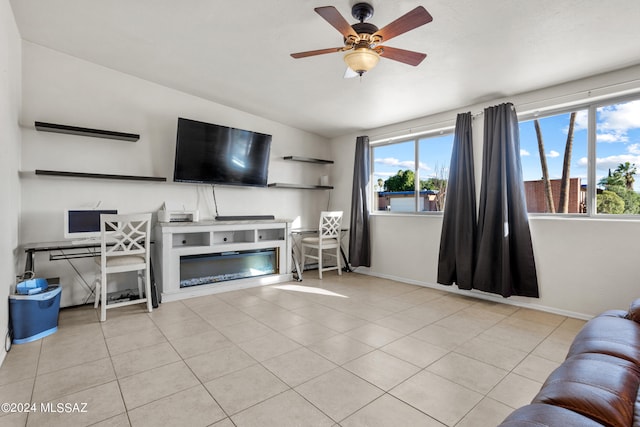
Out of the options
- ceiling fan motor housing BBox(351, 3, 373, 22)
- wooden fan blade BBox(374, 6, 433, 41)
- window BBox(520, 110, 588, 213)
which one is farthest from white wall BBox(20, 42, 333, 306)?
window BBox(520, 110, 588, 213)

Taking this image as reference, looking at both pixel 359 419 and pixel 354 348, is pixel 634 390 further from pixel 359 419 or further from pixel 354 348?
pixel 354 348

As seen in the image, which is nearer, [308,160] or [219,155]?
[219,155]

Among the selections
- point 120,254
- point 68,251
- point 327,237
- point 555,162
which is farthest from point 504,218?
point 68,251

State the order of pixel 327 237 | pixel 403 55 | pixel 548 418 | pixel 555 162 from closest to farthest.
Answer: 1. pixel 548 418
2. pixel 403 55
3. pixel 555 162
4. pixel 327 237

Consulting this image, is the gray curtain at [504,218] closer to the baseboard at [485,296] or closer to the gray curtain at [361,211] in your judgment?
the baseboard at [485,296]

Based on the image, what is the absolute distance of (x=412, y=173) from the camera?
465cm

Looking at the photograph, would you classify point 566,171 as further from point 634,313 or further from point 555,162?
point 634,313

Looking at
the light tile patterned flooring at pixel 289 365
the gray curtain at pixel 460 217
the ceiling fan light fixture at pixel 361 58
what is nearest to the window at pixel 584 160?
the gray curtain at pixel 460 217

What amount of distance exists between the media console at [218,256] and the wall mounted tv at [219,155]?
632 mm

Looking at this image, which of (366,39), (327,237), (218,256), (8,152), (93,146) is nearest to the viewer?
(366,39)

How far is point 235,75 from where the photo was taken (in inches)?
139

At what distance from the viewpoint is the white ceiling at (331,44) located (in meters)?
2.22

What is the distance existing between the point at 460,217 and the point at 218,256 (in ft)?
9.90

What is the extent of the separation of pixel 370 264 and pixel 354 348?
106 inches
